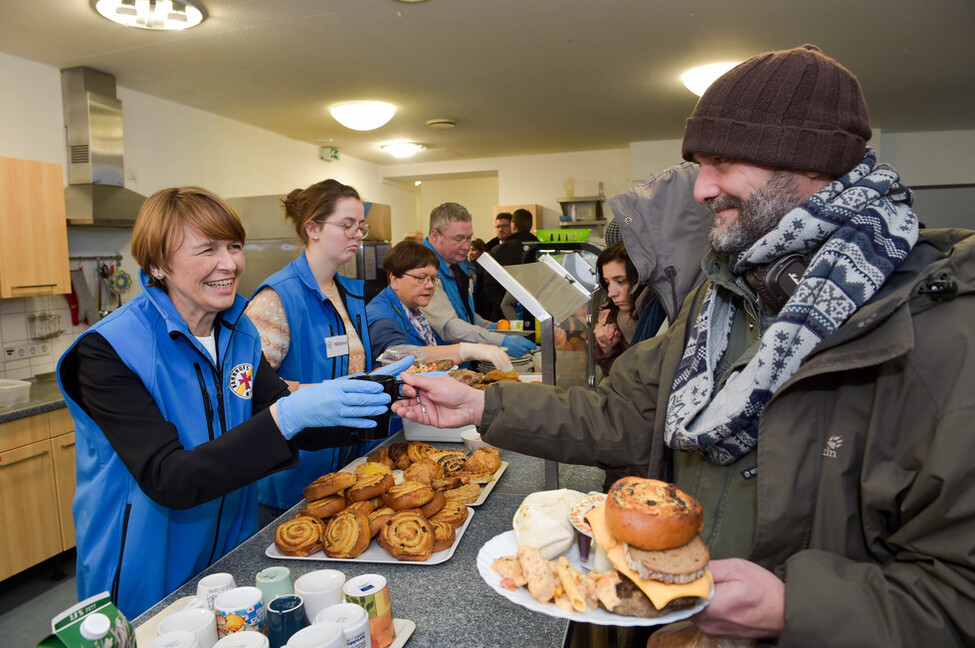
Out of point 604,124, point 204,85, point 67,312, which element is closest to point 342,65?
point 204,85

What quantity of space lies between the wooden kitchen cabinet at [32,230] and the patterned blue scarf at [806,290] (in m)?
4.61

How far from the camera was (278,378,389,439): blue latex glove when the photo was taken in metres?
1.67

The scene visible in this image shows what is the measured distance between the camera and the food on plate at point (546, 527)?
47.5 inches

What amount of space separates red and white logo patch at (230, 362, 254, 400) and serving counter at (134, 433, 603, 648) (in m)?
0.41

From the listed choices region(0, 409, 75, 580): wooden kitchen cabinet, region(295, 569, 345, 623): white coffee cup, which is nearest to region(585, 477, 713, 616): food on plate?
region(295, 569, 345, 623): white coffee cup

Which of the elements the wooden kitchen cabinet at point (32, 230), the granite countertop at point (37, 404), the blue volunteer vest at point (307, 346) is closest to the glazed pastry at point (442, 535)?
the blue volunteer vest at point (307, 346)

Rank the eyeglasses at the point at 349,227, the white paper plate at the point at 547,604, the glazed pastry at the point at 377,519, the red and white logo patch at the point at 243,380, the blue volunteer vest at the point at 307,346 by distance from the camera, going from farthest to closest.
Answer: the eyeglasses at the point at 349,227 → the blue volunteer vest at the point at 307,346 → the red and white logo patch at the point at 243,380 → the glazed pastry at the point at 377,519 → the white paper plate at the point at 547,604

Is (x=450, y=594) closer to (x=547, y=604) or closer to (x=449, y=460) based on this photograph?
(x=547, y=604)

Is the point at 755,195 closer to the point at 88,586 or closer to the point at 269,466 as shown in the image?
the point at 269,466

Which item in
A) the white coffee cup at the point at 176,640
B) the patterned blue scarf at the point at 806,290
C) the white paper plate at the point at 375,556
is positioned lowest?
the white paper plate at the point at 375,556

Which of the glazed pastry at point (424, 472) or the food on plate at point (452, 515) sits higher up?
the glazed pastry at point (424, 472)

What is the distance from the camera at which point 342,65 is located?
5195mm

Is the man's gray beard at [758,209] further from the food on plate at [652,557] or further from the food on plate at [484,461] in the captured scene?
the food on plate at [484,461]

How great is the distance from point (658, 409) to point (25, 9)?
4536mm
